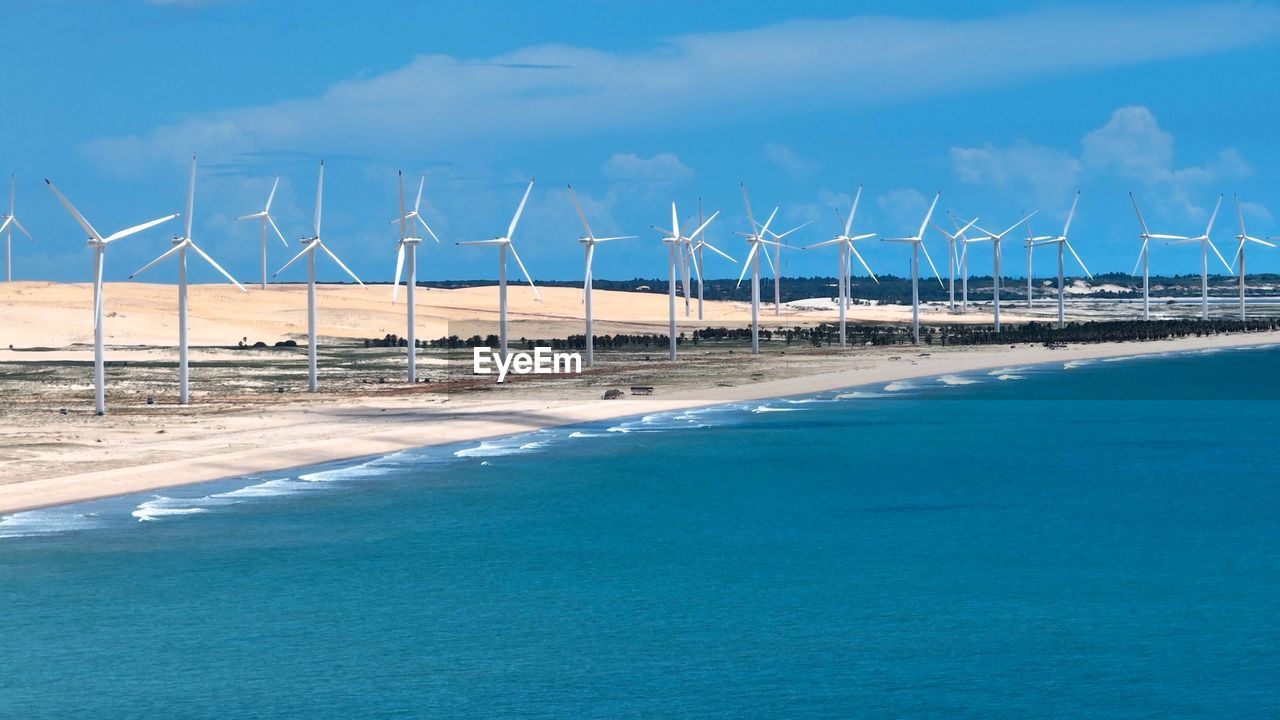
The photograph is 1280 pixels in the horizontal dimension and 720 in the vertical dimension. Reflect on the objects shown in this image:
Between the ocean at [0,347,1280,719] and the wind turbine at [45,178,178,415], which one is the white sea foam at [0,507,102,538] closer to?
the ocean at [0,347,1280,719]

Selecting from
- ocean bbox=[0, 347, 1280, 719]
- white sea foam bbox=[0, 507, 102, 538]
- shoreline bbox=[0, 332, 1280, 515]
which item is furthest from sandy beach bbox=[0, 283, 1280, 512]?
ocean bbox=[0, 347, 1280, 719]

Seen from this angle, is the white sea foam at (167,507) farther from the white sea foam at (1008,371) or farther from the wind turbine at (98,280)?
the white sea foam at (1008,371)

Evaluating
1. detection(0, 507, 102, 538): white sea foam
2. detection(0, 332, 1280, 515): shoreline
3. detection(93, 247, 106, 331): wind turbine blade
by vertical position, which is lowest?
detection(0, 507, 102, 538): white sea foam

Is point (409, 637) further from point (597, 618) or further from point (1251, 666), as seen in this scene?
point (1251, 666)

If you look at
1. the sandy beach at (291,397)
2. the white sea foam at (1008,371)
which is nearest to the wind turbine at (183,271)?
the sandy beach at (291,397)

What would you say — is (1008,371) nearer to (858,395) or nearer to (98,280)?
(858,395)

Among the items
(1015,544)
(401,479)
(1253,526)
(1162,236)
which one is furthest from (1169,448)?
(1162,236)
